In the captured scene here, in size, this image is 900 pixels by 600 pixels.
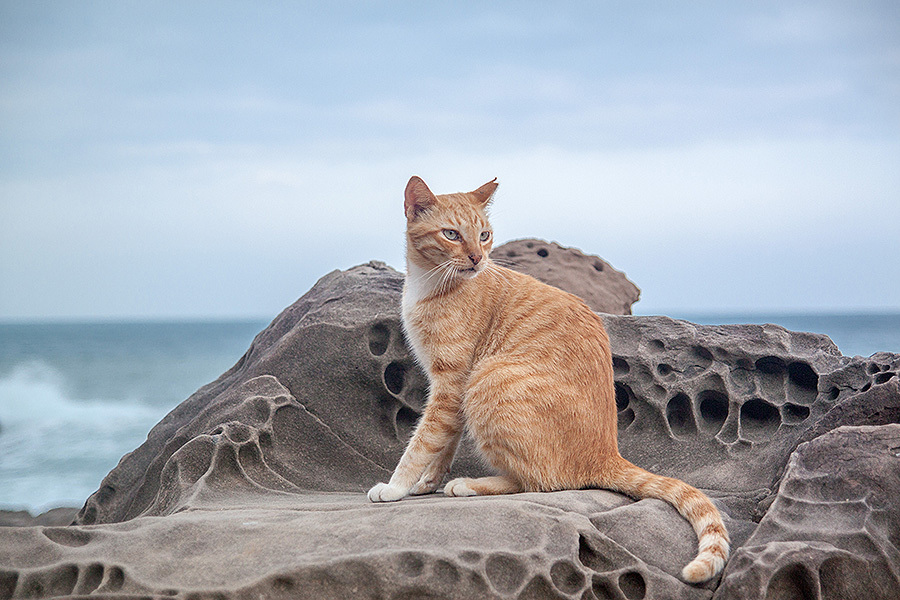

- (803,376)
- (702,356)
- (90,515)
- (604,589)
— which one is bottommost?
(90,515)

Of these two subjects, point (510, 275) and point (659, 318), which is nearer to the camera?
point (510, 275)

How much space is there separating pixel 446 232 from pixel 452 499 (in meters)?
1.47

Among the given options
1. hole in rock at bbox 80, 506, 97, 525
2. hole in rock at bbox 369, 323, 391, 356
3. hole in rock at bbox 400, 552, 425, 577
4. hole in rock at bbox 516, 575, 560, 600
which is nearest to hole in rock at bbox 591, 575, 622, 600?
hole in rock at bbox 516, 575, 560, 600

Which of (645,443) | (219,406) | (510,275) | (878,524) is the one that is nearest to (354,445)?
(219,406)

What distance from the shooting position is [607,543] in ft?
10.5

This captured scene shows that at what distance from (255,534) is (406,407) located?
2217 millimetres

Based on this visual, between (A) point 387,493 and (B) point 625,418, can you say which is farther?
(B) point 625,418

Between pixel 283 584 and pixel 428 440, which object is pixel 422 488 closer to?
pixel 428 440

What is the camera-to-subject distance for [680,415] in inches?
205

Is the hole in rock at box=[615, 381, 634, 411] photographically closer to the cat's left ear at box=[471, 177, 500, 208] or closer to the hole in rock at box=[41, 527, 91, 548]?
the cat's left ear at box=[471, 177, 500, 208]

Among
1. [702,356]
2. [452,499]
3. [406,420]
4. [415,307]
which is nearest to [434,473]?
[452,499]

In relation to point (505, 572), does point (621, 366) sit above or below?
above

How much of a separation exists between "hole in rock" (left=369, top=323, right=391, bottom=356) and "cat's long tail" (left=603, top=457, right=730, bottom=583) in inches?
82.7

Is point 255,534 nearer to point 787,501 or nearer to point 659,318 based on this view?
point 787,501
